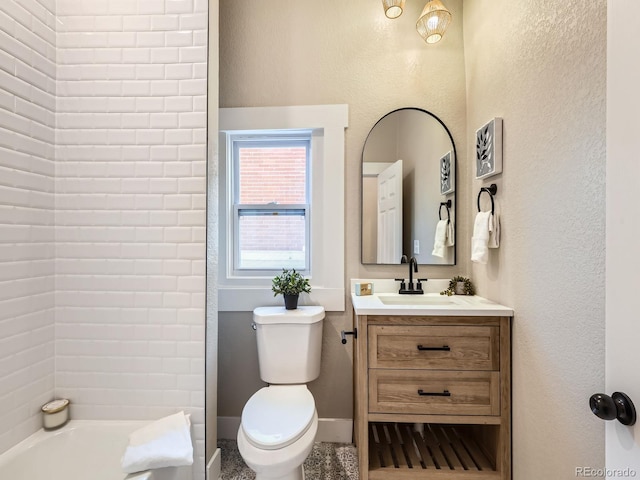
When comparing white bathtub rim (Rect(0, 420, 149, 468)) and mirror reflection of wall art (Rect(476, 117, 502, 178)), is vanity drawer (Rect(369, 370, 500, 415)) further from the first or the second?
white bathtub rim (Rect(0, 420, 149, 468))

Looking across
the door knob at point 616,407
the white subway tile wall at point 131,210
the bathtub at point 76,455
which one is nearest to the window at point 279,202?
the white subway tile wall at point 131,210

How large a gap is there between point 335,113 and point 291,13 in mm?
713

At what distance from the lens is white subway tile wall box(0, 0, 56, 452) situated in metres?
1.27

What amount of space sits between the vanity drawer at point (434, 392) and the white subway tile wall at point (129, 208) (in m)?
0.88

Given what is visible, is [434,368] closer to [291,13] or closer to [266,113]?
[266,113]

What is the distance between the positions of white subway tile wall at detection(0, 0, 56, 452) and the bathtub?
3.1 inches

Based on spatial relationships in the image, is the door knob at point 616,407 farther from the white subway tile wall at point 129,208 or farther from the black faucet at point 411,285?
the white subway tile wall at point 129,208

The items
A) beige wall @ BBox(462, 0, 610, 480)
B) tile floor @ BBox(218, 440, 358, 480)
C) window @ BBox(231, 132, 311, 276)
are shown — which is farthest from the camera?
window @ BBox(231, 132, 311, 276)

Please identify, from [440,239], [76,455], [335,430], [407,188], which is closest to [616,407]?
[440,239]

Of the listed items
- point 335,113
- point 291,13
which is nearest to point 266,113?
point 335,113

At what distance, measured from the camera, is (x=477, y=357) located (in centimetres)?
143

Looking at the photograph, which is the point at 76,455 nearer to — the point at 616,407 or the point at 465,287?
the point at 616,407

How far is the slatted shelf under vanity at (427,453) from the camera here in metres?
1.48

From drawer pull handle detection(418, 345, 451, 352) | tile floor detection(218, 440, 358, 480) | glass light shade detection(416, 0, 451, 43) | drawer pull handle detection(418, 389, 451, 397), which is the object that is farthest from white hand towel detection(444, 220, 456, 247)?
tile floor detection(218, 440, 358, 480)
